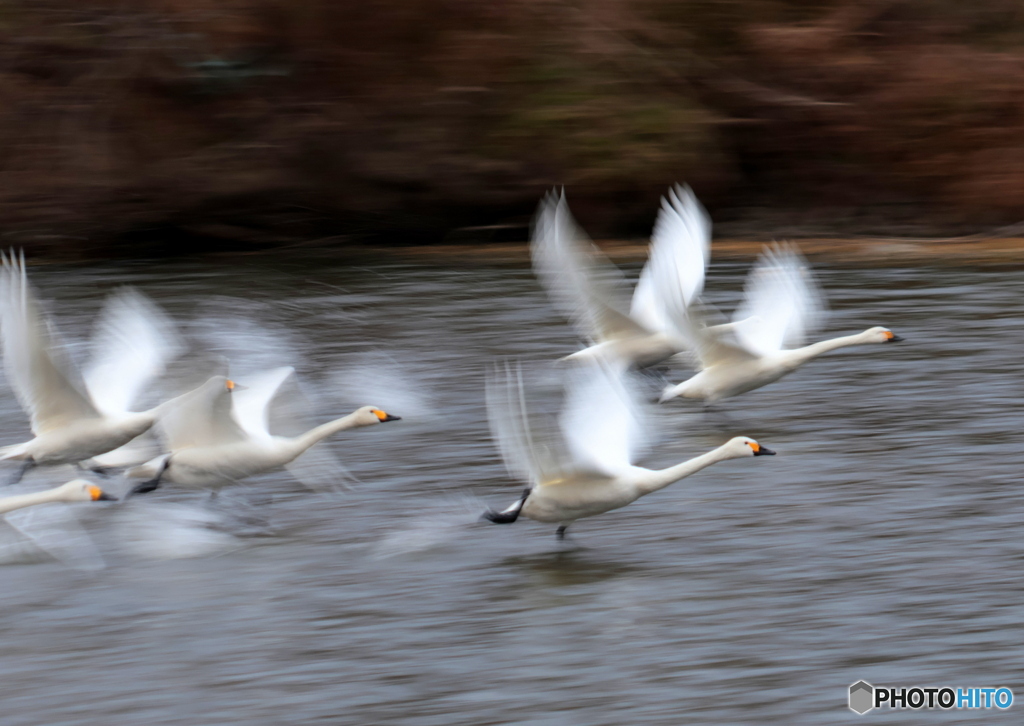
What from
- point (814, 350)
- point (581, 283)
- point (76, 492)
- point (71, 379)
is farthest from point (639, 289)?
point (76, 492)

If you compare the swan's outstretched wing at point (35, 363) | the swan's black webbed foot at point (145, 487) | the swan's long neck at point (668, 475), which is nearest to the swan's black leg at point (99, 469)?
the swan's outstretched wing at point (35, 363)

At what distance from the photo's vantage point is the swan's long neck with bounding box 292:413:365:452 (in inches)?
Result: 309

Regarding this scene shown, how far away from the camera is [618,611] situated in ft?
21.1

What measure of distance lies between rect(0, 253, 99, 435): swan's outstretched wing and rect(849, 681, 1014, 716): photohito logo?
12.9 feet

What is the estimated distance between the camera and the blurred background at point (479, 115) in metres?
20.9

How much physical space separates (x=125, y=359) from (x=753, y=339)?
3817 millimetres

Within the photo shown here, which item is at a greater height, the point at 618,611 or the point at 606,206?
the point at 606,206

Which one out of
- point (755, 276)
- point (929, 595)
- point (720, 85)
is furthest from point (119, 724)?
point (720, 85)

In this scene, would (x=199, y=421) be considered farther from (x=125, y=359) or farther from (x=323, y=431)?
(x=125, y=359)

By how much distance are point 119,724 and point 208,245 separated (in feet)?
53.8

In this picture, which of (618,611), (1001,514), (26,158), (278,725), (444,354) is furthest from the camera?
(26,158)

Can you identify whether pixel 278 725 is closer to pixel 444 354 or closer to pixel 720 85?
pixel 444 354

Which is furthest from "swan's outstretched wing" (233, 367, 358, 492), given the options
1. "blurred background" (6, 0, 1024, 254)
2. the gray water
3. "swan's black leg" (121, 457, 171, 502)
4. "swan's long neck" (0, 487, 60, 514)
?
"blurred background" (6, 0, 1024, 254)

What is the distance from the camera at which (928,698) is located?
5.52 metres
